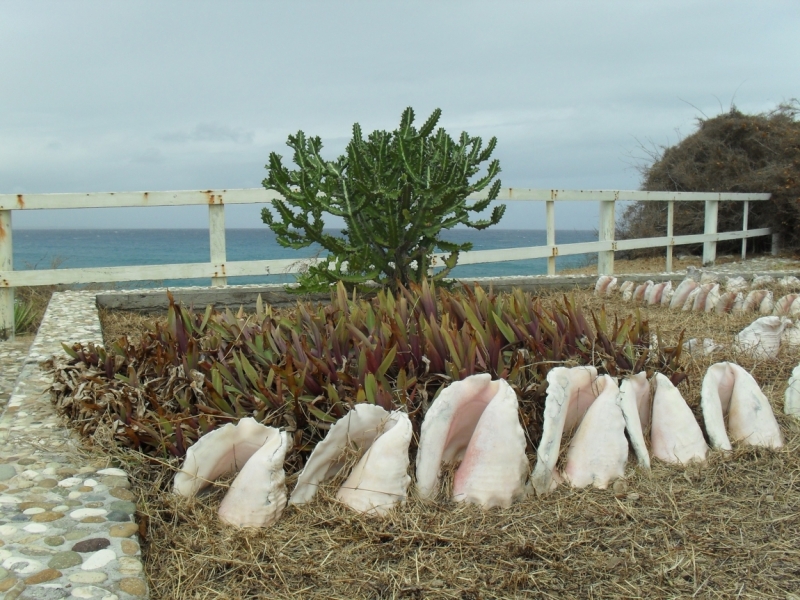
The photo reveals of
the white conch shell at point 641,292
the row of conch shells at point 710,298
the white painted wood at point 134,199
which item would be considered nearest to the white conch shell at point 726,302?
the row of conch shells at point 710,298

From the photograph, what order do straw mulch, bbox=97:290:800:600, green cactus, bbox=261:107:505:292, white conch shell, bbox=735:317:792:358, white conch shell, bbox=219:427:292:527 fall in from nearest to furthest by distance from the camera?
straw mulch, bbox=97:290:800:600 → white conch shell, bbox=219:427:292:527 → white conch shell, bbox=735:317:792:358 → green cactus, bbox=261:107:505:292

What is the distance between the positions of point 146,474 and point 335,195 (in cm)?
300

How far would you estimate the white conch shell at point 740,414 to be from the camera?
262 cm

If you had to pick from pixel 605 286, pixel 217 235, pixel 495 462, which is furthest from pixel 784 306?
pixel 217 235

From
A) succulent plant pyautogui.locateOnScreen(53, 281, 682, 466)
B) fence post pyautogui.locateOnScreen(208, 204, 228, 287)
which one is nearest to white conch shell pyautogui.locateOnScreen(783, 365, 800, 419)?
succulent plant pyautogui.locateOnScreen(53, 281, 682, 466)

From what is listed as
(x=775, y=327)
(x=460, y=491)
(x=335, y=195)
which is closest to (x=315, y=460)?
(x=460, y=491)

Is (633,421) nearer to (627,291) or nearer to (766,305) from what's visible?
(766,305)

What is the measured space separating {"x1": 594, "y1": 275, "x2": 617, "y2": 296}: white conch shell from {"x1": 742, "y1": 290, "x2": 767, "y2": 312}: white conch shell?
131 centimetres

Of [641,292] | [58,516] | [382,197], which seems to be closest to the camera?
[58,516]

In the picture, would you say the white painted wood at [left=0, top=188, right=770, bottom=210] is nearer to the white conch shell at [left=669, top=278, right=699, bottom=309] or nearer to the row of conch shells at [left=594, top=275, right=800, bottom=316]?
the row of conch shells at [left=594, top=275, right=800, bottom=316]

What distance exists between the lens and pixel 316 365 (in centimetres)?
262

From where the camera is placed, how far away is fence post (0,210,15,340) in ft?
18.8

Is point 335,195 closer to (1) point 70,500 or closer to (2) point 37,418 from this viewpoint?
(2) point 37,418

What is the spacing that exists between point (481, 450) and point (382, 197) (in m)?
2.82
